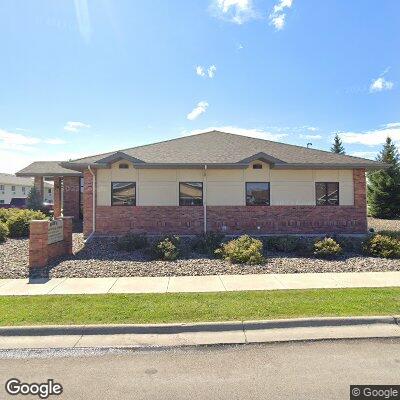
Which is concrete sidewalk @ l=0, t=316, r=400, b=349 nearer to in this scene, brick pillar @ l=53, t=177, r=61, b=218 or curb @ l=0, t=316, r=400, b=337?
curb @ l=0, t=316, r=400, b=337

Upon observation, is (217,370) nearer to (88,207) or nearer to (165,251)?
(165,251)

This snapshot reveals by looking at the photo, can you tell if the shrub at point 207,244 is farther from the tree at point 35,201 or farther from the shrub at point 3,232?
the tree at point 35,201

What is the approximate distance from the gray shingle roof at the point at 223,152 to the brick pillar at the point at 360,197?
727 mm

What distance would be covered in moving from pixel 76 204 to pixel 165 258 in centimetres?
1187

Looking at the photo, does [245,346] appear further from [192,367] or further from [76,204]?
[76,204]

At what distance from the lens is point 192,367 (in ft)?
14.6

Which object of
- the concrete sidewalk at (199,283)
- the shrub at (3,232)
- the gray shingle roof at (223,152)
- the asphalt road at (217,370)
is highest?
the gray shingle roof at (223,152)

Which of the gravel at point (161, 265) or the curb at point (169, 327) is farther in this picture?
the gravel at point (161, 265)

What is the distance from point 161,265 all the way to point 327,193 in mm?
9325

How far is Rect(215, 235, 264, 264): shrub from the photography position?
10759 millimetres

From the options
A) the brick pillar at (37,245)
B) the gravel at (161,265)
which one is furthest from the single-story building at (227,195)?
the brick pillar at (37,245)

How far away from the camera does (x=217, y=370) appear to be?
434 cm

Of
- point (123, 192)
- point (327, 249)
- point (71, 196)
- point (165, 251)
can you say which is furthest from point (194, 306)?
point (71, 196)

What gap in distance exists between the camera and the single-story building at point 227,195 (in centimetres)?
1500
